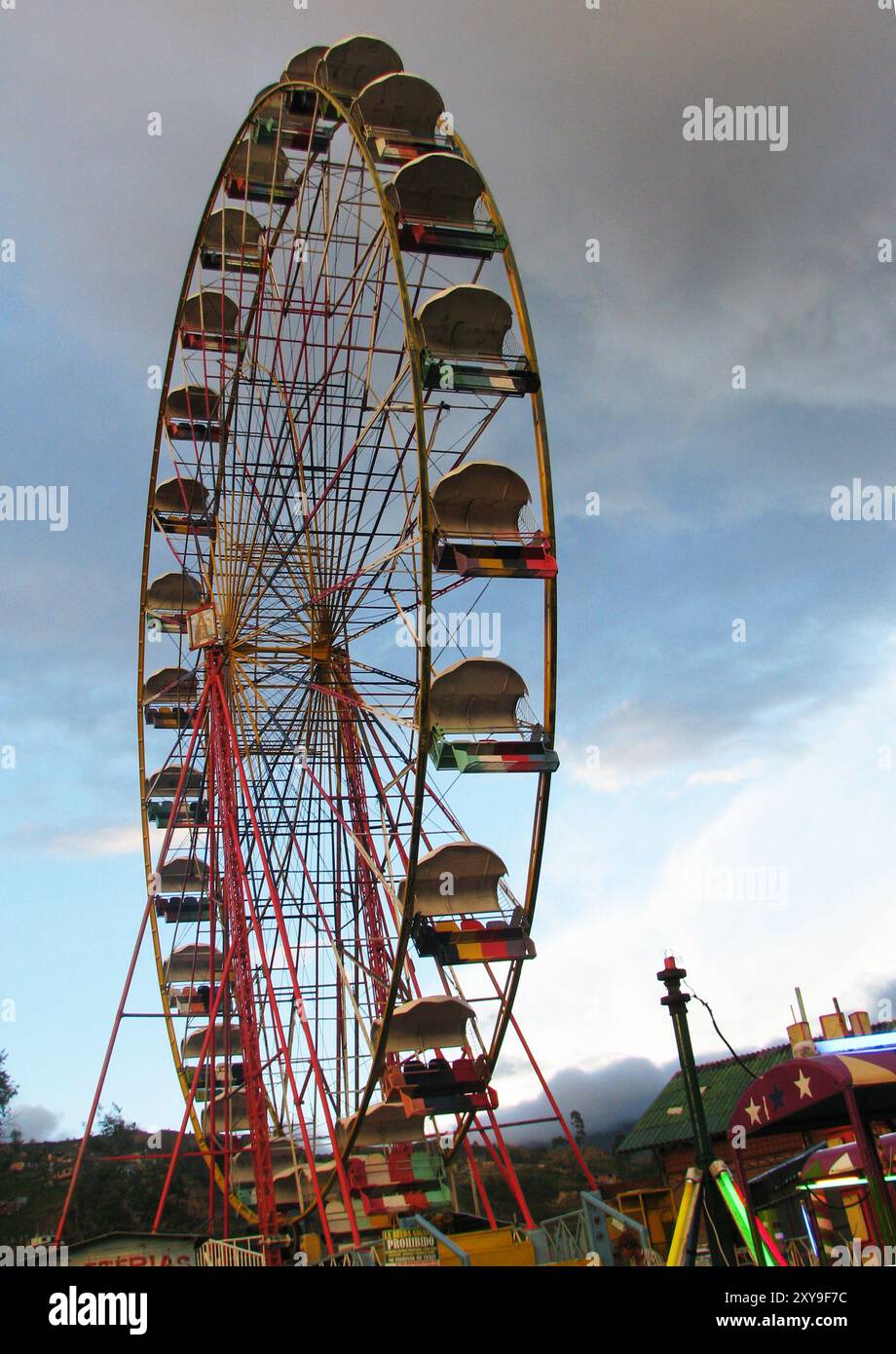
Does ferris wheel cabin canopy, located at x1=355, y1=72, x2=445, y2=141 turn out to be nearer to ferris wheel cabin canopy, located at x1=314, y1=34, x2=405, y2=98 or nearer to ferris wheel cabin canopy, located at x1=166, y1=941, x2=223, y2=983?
ferris wheel cabin canopy, located at x1=314, y1=34, x2=405, y2=98

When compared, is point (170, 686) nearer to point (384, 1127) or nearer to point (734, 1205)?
point (384, 1127)

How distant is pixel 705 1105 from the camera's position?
32.8 meters

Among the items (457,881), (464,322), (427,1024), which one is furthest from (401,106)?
(427,1024)

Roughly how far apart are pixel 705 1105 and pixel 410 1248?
67.3 feet

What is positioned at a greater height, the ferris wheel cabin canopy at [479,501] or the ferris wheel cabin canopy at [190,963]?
the ferris wheel cabin canopy at [479,501]

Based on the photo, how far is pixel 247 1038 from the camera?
755 inches

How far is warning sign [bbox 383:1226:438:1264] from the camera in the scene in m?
14.3

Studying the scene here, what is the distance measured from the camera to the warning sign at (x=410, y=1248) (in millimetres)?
14258

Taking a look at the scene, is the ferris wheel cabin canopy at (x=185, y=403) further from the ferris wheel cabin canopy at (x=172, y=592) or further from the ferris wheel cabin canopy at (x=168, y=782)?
the ferris wheel cabin canopy at (x=168, y=782)

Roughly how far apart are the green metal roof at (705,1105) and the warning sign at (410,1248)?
695 inches

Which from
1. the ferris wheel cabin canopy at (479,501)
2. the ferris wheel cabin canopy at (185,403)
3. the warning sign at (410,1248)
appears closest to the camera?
the warning sign at (410,1248)

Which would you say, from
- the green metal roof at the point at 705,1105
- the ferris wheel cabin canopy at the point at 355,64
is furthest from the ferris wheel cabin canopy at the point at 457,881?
the green metal roof at the point at 705,1105
